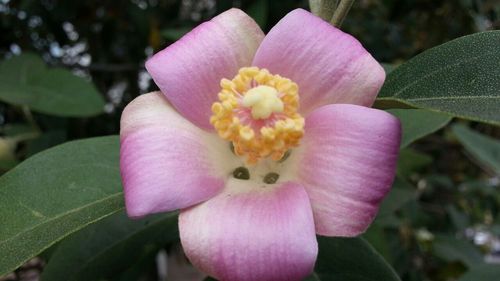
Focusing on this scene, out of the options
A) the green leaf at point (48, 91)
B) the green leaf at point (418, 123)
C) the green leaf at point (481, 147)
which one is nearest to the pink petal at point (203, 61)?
the green leaf at point (418, 123)

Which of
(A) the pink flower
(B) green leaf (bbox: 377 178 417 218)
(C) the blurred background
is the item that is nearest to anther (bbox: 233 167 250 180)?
(A) the pink flower

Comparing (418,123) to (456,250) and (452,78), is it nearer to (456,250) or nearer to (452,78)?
(452,78)

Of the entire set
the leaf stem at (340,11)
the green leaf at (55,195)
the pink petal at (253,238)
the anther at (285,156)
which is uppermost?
the leaf stem at (340,11)

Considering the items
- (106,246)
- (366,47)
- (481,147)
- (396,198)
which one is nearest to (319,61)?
(106,246)

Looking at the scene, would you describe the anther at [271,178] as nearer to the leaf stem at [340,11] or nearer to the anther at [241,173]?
the anther at [241,173]

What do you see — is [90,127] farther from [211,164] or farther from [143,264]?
[211,164]

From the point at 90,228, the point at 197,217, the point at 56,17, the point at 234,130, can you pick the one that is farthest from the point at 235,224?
the point at 56,17
